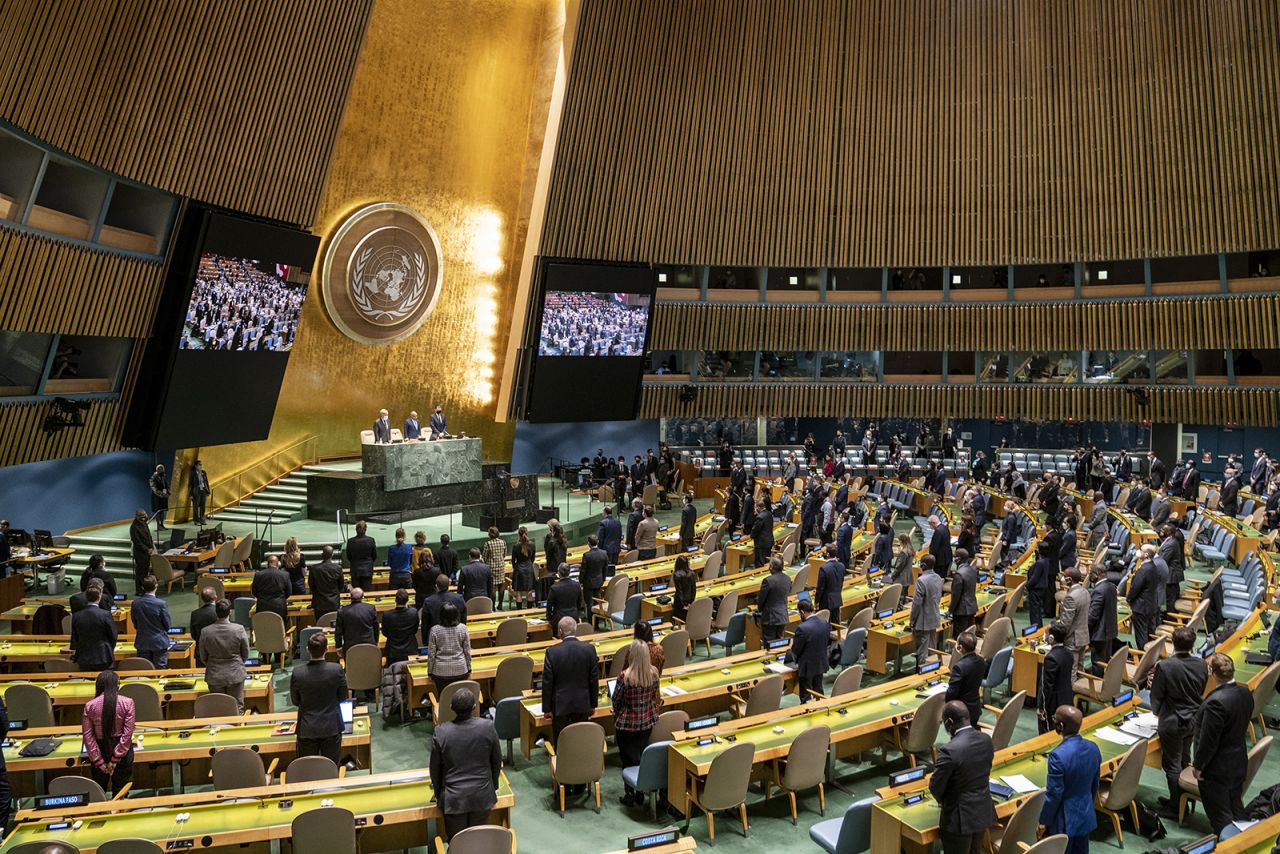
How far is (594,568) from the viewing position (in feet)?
42.3

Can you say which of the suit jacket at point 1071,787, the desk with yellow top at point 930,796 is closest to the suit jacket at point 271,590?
the desk with yellow top at point 930,796

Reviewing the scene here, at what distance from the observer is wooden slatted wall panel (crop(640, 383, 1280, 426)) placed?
81.8 ft

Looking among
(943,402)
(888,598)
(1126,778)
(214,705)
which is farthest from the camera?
(943,402)

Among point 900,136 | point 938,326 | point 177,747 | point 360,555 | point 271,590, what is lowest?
point 177,747

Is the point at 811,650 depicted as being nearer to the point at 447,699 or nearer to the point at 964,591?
the point at 964,591

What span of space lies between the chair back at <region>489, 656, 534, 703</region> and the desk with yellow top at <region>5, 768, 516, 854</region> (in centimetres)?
247

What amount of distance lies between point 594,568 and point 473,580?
1.58 m

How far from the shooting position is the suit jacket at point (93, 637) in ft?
30.3

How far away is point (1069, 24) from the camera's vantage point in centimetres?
2436

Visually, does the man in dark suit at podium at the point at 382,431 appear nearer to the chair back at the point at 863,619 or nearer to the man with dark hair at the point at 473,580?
the man with dark hair at the point at 473,580

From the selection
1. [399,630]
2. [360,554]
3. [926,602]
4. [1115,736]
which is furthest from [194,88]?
[1115,736]

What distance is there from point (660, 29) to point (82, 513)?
16604mm

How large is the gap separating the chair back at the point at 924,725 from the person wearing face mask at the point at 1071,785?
184 centimetres

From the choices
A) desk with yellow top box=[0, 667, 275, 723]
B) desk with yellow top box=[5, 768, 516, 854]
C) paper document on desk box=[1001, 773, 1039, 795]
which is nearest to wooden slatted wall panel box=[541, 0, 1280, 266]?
desk with yellow top box=[0, 667, 275, 723]
